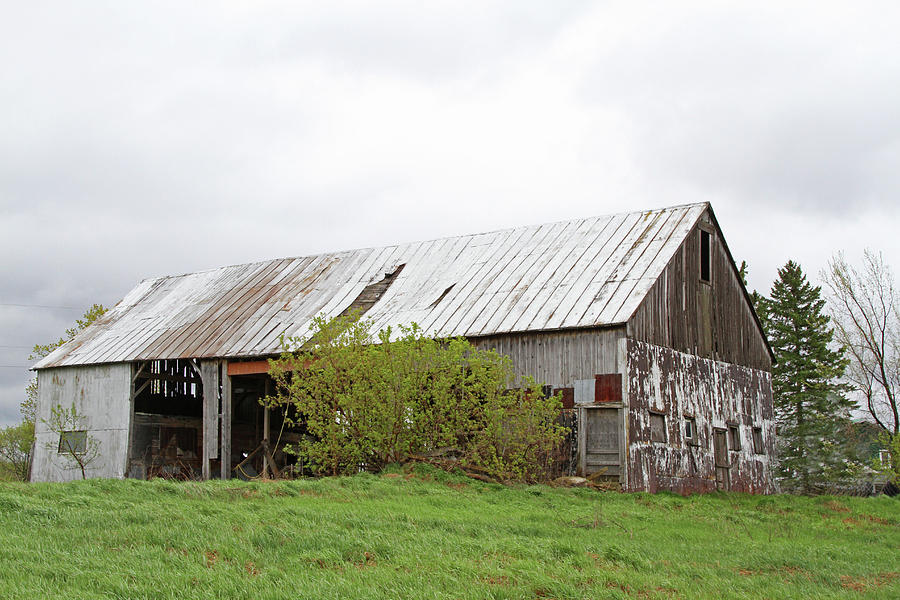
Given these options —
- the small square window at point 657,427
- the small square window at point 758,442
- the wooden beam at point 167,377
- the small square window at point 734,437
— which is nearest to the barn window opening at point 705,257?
the small square window at point 734,437

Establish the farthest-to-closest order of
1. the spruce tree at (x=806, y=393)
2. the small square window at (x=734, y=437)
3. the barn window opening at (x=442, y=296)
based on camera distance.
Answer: the spruce tree at (x=806, y=393)
the barn window opening at (x=442, y=296)
the small square window at (x=734, y=437)

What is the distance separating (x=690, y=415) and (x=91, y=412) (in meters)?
17.3

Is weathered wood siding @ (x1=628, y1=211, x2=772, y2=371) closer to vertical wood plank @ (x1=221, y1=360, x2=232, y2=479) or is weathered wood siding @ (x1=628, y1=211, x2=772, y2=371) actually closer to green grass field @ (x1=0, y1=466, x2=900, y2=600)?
green grass field @ (x1=0, y1=466, x2=900, y2=600)

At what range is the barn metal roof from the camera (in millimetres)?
23094

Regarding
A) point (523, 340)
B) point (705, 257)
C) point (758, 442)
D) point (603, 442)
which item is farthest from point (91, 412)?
point (758, 442)

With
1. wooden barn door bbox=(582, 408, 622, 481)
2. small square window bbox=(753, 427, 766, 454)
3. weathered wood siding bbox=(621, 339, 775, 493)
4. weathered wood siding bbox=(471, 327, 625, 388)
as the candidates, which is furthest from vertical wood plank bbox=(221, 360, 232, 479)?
small square window bbox=(753, 427, 766, 454)

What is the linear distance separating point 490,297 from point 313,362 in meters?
5.24

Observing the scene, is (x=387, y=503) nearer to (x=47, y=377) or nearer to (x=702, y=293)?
(x=702, y=293)

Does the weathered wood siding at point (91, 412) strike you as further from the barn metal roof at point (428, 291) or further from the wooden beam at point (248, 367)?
the wooden beam at point (248, 367)

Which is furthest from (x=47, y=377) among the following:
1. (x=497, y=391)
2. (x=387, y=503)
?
(x=387, y=503)

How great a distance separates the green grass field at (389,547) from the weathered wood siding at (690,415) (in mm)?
4688

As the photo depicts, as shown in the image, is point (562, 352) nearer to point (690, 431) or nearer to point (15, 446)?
point (690, 431)

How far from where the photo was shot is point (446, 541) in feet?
36.3

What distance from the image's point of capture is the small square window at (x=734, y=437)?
2484 centimetres
